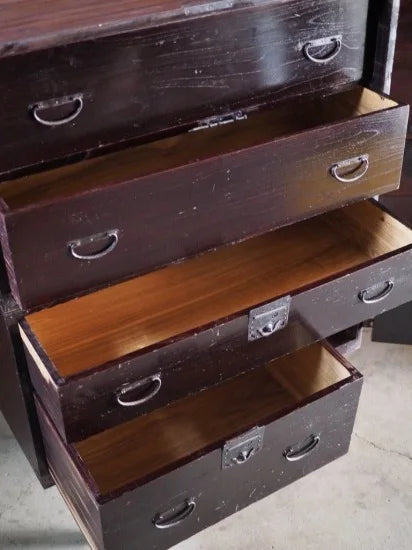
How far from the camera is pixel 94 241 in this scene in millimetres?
1030

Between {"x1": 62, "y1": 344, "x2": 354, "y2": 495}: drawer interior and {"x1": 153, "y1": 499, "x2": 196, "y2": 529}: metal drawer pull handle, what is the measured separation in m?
0.08

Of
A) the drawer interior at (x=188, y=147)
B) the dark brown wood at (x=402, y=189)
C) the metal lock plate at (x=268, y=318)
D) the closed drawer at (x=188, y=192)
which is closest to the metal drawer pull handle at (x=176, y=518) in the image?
the metal lock plate at (x=268, y=318)

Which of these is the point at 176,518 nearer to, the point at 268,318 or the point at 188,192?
the point at 268,318

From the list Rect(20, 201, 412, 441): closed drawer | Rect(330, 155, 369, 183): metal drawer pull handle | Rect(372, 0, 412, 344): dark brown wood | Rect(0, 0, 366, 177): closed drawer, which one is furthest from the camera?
Rect(372, 0, 412, 344): dark brown wood

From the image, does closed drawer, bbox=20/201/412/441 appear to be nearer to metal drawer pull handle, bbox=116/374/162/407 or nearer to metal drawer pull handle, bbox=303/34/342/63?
metal drawer pull handle, bbox=116/374/162/407

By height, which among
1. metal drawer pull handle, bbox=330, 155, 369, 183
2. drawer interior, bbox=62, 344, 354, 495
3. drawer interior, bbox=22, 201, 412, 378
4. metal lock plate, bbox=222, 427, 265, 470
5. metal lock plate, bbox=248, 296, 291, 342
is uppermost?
metal drawer pull handle, bbox=330, 155, 369, 183

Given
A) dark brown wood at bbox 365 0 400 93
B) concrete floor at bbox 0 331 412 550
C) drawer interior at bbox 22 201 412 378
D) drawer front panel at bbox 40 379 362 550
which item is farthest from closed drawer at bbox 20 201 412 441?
concrete floor at bbox 0 331 412 550

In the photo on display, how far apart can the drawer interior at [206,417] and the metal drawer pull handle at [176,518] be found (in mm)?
Result: 77

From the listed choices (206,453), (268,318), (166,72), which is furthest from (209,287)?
(166,72)

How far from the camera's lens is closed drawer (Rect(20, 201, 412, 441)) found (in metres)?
1.09

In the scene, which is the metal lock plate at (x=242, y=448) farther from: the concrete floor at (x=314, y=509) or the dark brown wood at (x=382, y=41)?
the dark brown wood at (x=382, y=41)

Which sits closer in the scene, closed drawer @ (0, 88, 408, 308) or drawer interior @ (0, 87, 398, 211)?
closed drawer @ (0, 88, 408, 308)

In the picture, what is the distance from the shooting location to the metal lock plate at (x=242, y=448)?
118 cm

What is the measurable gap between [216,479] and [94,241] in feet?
1.44
